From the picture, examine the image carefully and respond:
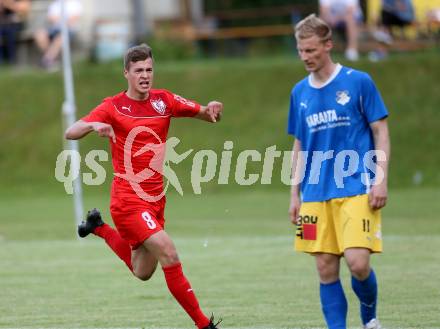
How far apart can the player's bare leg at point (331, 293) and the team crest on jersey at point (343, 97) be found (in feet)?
3.50

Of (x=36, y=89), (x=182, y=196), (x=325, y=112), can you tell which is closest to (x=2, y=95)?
(x=36, y=89)

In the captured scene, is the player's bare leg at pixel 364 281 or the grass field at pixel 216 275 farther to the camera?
the grass field at pixel 216 275

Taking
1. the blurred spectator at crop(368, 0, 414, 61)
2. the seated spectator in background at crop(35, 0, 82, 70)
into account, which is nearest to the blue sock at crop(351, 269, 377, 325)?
the blurred spectator at crop(368, 0, 414, 61)

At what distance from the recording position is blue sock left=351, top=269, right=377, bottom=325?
26.6 feet

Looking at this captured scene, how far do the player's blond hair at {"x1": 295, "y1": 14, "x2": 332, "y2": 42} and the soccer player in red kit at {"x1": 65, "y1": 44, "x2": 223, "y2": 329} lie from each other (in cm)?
141

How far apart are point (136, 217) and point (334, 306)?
172 cm

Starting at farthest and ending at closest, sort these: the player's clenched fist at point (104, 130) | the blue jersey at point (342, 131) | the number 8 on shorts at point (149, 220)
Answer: the number 8 on shorts at point (149, 220) < the player's clenched fist at point (104, 130) < the blue jersey at point (342, 131)

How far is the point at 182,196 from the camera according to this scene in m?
25.1

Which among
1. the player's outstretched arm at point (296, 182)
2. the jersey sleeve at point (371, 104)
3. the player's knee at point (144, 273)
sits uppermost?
the jersey sleeve at point (371, 104)

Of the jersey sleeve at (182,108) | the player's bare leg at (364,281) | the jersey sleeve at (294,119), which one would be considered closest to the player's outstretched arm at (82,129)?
the jersey sleeve at (182,108)

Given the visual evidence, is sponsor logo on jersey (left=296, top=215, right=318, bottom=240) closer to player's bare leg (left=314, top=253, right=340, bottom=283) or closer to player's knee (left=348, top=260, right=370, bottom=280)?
player's bare leg (left=314, top=253, right=340, bottom=283)

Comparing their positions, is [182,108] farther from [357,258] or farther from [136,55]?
[357,258]

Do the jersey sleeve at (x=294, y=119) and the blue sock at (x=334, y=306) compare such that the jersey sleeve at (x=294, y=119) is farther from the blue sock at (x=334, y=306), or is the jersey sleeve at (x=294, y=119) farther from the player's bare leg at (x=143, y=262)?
the player's bare leg at (x=143, y=262)

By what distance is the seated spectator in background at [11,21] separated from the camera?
30250mm
